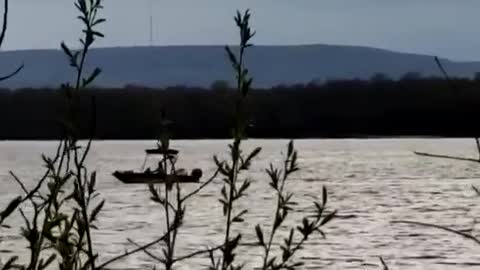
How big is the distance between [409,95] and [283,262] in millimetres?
79097

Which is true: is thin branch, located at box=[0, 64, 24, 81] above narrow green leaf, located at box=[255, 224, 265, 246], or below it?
above

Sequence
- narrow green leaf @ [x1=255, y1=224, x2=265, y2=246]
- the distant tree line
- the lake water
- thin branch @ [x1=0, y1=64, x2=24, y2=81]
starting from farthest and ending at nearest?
1. the distant tree line
2. the lake water
3. narrow green leaf @ [x1=255, y1=224, x2=265, y2=246]
4. thin branch @ [x1=0, y1=64, x2=24, y2=81]

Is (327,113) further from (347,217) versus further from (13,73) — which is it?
(13,73)

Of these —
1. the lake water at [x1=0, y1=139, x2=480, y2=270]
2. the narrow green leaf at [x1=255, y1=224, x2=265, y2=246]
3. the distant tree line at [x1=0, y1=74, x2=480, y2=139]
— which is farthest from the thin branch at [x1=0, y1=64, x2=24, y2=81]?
the distant tree line at [x1=0, y1=74, x2=480, y2=139]

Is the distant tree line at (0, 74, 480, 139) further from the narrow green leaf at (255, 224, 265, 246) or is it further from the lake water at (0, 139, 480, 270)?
the narrow green leaf at (255, 224, 265, 246)

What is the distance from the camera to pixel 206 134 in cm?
8412

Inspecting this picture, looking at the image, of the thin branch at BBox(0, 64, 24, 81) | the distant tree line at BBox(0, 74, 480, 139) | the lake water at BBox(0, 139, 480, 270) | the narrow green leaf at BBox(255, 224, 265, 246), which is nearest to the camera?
the thin branch at BBox(0, 64, 24, 81)

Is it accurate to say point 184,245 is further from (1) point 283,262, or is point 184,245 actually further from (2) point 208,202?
(1) point 283,262

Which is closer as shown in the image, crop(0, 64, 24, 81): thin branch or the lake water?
crop(0, 64, 24, 81): thin branch

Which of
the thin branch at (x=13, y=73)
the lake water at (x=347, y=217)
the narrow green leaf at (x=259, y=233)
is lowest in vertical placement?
the lake water at (x=347, y=217)

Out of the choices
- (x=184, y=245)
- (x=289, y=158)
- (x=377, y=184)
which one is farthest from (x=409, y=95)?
(x=289, y=158)

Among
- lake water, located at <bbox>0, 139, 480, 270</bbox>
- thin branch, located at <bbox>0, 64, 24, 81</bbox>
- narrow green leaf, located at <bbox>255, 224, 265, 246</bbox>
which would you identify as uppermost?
thin branch, located at <bbox>0, 64, 24, 81</bbox>

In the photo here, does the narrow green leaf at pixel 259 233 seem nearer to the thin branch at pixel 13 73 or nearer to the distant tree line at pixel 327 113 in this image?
the thin branch at pixel 13 73

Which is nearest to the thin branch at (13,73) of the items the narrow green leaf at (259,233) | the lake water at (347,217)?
the narrow green leaf at (259,233)
